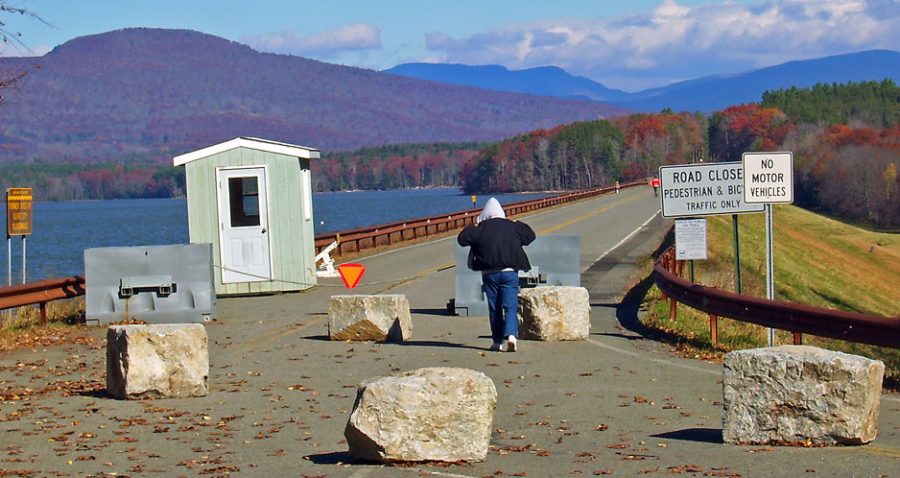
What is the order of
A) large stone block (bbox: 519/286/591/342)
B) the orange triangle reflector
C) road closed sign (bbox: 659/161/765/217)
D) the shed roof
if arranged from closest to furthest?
large stone block (bbox: 519/286/591/342) < road closed sign (bbox: 659/161/765/217) < the orange triangle reflector < the shed roof

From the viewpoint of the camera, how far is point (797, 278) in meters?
36.8

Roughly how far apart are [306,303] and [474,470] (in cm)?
1429

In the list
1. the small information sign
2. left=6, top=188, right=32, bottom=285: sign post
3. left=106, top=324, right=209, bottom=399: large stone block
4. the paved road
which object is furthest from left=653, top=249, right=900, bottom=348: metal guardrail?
left=6, top=188, right=32, bottom=285: sign post

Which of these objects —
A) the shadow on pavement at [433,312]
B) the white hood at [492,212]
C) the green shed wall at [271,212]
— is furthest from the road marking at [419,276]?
the white hood at [492,212]

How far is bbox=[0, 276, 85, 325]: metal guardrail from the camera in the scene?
1891 centimetres

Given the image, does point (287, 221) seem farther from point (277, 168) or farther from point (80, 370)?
point (80, 370)

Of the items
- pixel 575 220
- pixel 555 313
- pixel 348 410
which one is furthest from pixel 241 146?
pixel 575 220

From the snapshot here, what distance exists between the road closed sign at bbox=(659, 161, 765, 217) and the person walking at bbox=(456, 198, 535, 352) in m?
3.47

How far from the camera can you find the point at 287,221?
81.6 feet

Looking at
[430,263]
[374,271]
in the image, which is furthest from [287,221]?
[430,263]

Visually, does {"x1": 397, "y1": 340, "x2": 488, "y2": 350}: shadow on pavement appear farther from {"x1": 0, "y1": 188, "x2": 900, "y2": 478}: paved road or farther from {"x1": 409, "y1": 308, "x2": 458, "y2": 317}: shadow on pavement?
{"x1": 409, "y1": 308, "x2": 458, "y2": 317}: shadow on pavement

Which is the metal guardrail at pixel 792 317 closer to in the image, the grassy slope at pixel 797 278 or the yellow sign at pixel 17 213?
the grassy slope at pixel 797 278

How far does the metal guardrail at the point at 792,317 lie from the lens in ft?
42.2

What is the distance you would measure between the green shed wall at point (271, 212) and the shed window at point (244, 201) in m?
0.31
